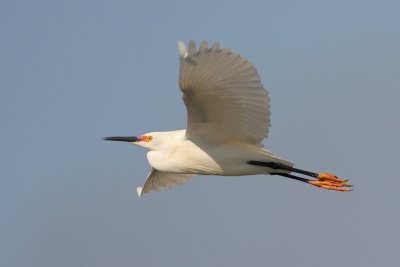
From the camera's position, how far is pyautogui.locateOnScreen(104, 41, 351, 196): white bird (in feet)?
42.0

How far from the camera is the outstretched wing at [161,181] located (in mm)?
17453

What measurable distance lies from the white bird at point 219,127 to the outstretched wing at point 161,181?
161 centimetres

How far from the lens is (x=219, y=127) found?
567 inches

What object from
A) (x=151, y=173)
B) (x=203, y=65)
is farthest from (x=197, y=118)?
(x=151, y=173)

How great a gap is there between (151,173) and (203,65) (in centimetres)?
493

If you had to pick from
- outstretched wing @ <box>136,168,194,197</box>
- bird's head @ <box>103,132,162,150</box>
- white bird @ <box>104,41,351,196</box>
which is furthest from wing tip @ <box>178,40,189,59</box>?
outstretched wing @ <box>136,168,194,197</box>

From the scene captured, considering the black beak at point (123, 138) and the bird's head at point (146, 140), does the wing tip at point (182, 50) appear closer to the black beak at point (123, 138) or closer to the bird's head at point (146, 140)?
the bird's head at point (146, 140)

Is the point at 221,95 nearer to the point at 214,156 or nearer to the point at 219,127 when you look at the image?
the point at 219,127

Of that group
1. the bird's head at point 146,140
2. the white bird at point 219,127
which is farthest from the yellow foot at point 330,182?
the bird's head at point 146,140

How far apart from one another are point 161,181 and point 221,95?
14.6 feet

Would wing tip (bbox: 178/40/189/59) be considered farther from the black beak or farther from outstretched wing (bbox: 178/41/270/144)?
the black beak

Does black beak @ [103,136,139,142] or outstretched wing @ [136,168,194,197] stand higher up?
black beak @ [103,136,139,142]

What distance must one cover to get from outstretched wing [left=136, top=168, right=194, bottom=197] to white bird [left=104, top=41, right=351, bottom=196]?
1608mm

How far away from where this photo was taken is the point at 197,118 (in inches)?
558
